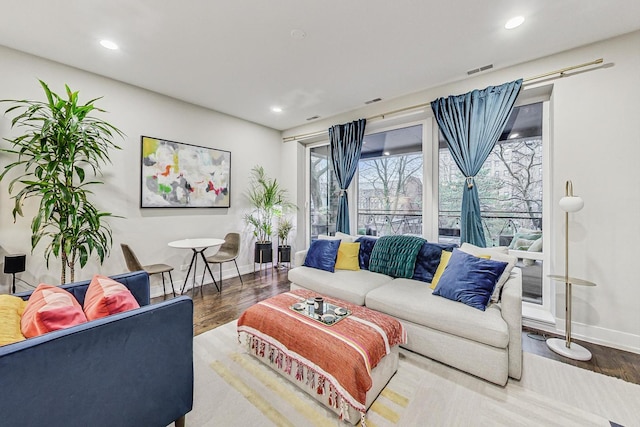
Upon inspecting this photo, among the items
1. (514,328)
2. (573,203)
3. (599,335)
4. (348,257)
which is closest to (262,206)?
(348,257)

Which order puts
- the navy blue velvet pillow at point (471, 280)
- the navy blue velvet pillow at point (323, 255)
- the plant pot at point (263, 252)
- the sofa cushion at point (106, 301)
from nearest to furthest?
the sofa cushion at point (106, 301) < the navy blue velvet pillow at point (471, 280) < the navy blue velvet pillow at point (323, 255) < the plant pot at point (263, 252)

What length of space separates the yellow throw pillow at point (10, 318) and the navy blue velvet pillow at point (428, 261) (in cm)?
293

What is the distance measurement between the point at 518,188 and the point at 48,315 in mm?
4068

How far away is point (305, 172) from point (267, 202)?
1.04m

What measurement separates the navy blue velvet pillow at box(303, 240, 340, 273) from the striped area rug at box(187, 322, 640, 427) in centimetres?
139

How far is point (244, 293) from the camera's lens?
12.2ft

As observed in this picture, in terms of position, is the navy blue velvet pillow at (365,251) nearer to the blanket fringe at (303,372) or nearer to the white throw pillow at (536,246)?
the blanket fringe at (303,372)

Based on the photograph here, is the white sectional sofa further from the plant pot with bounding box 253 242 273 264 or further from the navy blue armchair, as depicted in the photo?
the plant pot with bounding box 253 242 273 264

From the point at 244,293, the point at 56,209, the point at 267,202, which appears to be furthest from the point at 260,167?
the point at 56,209

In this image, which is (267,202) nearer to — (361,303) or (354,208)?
(354,208)

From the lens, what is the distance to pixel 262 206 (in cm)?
491

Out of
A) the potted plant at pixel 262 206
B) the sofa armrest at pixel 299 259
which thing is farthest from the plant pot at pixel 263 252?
the sofa armrest at pixel 299 259

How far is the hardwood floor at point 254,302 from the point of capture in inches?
82.4

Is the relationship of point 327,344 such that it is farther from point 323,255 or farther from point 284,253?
point 284,253
